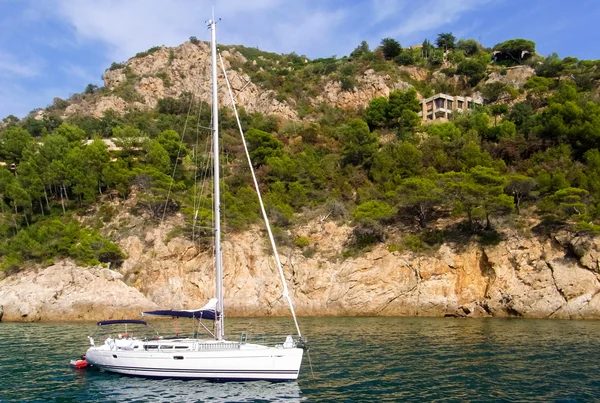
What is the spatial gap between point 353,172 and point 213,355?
160ft

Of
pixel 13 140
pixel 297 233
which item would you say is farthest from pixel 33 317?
pixel 13 140

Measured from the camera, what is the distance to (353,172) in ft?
211

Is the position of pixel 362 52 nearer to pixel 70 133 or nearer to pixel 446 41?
pixel 446 41

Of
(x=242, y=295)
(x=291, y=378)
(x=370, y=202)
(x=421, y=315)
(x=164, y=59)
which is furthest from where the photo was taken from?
(x=164, y=59)

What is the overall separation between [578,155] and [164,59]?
89.1 m

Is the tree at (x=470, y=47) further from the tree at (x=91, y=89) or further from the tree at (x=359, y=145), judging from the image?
the tree at (x=91, y=89)

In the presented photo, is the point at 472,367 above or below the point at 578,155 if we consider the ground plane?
below

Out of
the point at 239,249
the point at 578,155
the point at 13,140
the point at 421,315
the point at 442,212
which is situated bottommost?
the point at 421,315

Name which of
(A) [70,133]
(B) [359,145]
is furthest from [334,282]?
(A) [70,133]

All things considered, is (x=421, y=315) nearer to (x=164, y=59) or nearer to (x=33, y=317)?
(x=33, y=317)

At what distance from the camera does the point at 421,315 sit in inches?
1745

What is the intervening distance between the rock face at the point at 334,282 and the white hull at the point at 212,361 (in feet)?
92.3

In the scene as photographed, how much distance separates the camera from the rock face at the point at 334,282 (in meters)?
42.0

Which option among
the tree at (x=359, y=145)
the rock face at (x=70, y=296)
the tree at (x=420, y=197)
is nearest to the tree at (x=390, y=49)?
the tree at (x=359, y=145)
